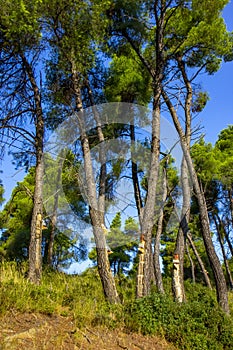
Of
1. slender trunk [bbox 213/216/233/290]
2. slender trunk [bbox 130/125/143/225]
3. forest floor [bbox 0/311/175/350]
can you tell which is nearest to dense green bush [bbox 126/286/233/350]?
forest floor [bbox 0/311/175/350]

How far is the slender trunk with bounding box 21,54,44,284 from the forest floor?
72.9 inches

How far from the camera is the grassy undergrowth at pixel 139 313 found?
5191 mm

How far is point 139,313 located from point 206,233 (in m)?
3.24

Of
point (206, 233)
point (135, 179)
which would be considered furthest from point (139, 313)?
point (135, 179)

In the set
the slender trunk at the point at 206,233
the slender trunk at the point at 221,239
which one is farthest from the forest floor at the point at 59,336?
the slender trunk at the point at 221,239

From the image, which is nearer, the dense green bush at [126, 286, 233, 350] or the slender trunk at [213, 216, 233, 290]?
the dense green bush at [126, 286, 233, 350]

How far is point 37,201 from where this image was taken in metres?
7.22

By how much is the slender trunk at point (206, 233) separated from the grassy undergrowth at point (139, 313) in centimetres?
109

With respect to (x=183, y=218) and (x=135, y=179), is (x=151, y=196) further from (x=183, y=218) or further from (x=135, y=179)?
(x=135, y=179)

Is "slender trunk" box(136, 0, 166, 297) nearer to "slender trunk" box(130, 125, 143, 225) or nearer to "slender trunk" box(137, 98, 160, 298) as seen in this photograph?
"slender trunk" box(137, 98, 160, 298)

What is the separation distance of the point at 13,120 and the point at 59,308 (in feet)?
14.5

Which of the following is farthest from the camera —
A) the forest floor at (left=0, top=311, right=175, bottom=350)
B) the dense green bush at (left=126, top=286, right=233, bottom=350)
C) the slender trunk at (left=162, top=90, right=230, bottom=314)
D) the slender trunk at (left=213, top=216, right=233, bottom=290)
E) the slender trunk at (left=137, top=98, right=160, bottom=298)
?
the slender trunk at (left=213, top=216, right=233, bottom=290)

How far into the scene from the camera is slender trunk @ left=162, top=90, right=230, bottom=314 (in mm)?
7539

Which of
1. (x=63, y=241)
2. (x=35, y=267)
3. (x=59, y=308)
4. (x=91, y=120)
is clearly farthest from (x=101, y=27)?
(x=63, y=241)
